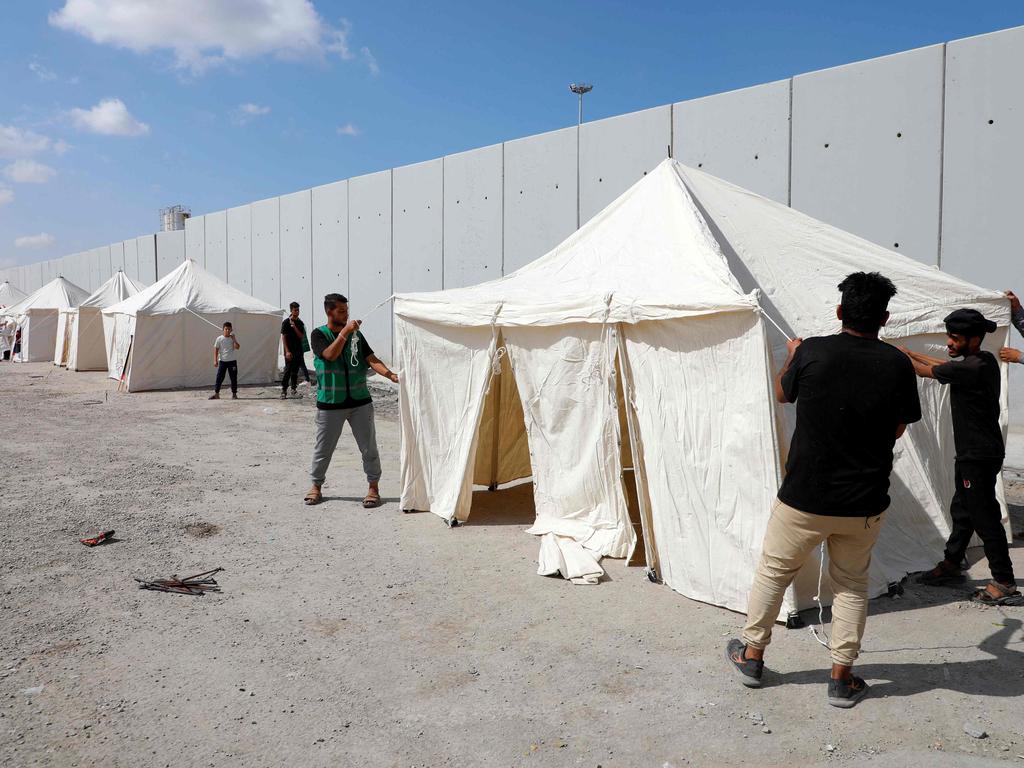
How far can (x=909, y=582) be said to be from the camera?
4.71m

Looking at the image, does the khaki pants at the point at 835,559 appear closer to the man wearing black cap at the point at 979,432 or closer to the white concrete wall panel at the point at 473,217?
the man wearing black cap at the point at 979,432

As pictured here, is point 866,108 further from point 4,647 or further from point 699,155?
point 4,647

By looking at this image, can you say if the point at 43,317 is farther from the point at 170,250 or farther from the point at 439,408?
the point at 439,408

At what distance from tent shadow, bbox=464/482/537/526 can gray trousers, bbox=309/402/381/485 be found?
0.99 metres

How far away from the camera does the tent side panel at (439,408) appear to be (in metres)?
6.12

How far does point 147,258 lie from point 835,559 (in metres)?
38.0

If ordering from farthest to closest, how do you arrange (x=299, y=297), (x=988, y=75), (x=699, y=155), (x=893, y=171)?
(x=299, y=297)
(x=699, y=155)
(x=893, y=171)
(x=988, y=75)

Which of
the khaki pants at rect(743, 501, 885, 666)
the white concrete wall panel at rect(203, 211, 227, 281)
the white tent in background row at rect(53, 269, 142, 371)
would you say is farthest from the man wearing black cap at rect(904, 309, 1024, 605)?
the white concrete wall panel at rect(203, 211, 227, 281)

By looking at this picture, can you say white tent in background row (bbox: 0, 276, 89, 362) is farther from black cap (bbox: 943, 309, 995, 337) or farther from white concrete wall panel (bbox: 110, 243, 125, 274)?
black cap (bbox: 943, 309, 995, 337)

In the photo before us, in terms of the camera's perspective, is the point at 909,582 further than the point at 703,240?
No

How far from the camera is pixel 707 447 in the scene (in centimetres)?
438

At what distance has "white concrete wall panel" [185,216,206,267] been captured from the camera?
3000 centimetres

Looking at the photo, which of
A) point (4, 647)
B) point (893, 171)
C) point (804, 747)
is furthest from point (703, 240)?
point (893, 171)

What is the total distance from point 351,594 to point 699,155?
10293mm
